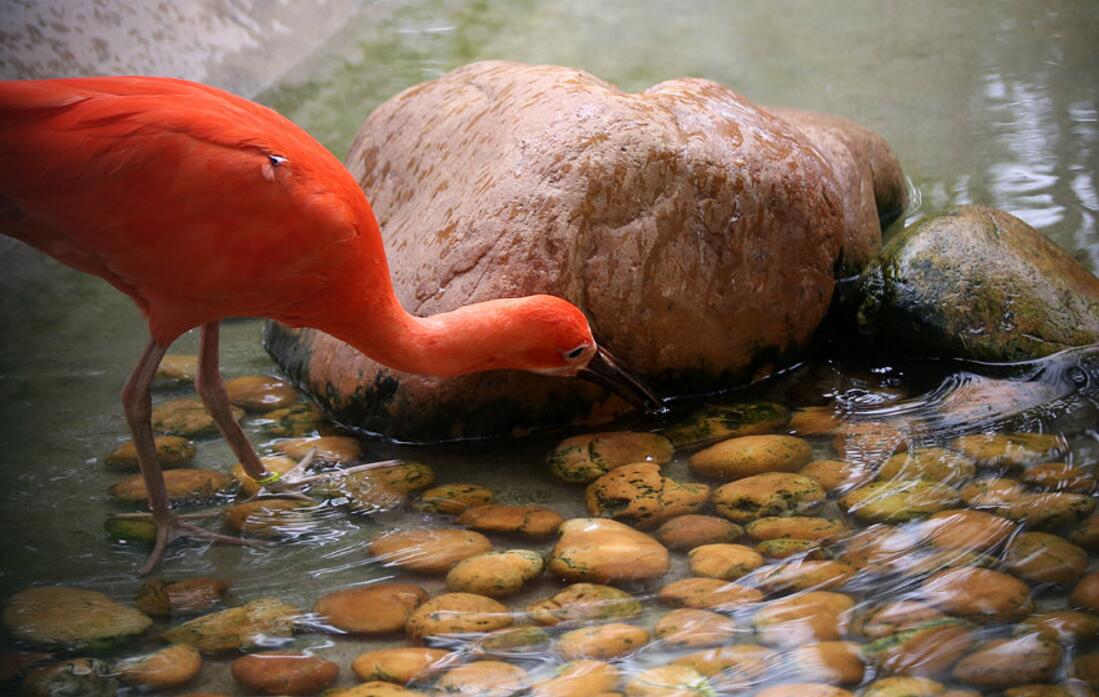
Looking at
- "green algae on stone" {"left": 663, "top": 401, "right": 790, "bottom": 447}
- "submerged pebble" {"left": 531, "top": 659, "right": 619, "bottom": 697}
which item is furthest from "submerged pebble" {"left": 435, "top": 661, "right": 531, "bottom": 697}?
"green algae on stone" {"left": 663, "top": 401, "right": 790, "bottom": 447}

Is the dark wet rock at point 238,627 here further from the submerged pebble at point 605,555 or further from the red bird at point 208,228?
the submerged pebble at point 605,555

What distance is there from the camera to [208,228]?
3.09 meters

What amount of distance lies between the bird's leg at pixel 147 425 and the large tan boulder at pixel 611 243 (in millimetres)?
697

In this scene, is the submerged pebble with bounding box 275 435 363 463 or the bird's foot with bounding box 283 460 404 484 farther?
the submerged pebble with bounding box 275 435 363 463

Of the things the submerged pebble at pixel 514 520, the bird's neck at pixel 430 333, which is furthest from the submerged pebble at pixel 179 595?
the bird's neck at pixel 430 333

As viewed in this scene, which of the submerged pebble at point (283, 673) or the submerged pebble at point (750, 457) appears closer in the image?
the submerged pebble at point (283, 673)

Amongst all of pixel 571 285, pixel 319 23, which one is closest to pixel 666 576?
pixel 571 285

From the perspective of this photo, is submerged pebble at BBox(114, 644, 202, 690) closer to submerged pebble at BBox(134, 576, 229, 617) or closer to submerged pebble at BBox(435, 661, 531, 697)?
submerged pebble at BBox(134, 576, 229, 617)

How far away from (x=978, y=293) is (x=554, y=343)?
4.92ft

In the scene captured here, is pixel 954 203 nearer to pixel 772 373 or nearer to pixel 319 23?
pixel 772 373

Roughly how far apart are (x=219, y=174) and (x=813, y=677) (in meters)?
1.93

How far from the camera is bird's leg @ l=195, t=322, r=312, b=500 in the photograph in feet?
11.8

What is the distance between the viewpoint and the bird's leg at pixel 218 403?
3596 millimetres

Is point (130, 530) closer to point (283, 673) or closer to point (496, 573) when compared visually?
point (283, 673)
